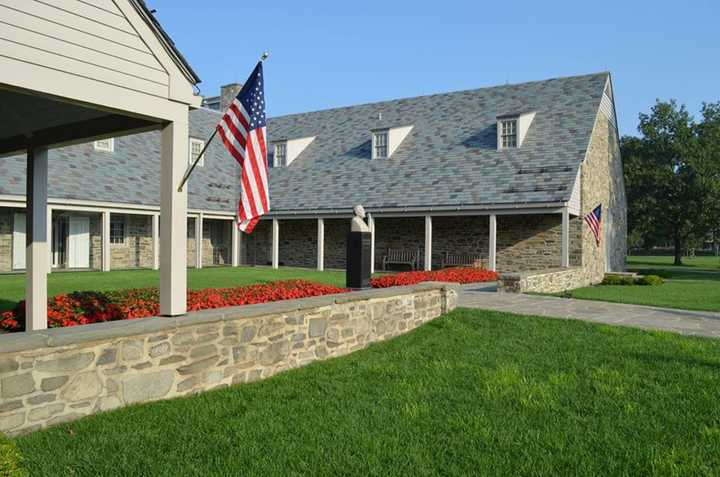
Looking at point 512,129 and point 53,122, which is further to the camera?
point 512,129

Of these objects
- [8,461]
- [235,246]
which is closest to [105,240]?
[235,246]

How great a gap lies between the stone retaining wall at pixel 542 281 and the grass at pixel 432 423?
6607 mm

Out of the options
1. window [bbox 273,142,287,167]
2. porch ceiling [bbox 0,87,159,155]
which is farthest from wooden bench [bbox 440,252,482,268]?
porch ceiling [bbox 0,87,159,155]

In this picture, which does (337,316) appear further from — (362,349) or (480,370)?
(480,370)

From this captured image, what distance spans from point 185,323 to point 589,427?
Answer: 371cm

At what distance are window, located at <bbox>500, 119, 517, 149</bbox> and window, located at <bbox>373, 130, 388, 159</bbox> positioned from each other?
16.9 feet

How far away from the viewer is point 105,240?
2052 cm

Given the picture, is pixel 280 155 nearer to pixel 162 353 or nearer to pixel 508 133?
pixel 508 133

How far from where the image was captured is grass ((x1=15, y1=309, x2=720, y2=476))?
4.09 metres

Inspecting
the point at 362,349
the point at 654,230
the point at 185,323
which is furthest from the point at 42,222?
the point at 654,230

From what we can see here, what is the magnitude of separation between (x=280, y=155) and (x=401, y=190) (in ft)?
28.0

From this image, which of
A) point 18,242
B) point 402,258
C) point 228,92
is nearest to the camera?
point 18,242

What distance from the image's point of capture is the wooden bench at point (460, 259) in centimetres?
2228

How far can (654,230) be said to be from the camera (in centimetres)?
4231
